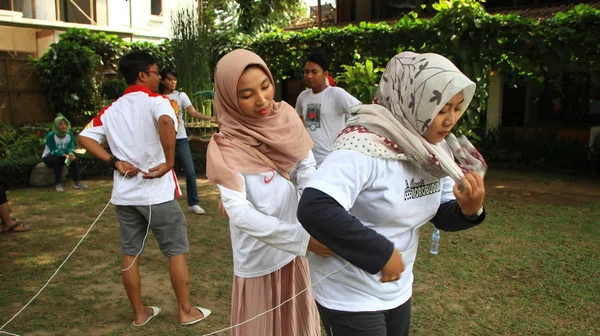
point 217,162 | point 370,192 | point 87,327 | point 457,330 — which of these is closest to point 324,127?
point 457,330

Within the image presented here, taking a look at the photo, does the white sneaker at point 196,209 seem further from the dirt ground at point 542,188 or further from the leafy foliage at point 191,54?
the dirt ground at point 542,188

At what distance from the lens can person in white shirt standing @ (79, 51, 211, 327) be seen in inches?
121

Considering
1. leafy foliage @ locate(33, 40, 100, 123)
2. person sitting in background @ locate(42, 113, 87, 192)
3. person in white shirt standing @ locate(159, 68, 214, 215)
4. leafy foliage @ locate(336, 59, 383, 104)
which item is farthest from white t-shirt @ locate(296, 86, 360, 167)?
leafy foliage @ locate(33, 40, 100, 123)

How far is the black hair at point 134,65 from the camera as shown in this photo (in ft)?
10.4

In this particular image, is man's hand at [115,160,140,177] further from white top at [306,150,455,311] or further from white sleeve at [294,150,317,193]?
white top at [306,150,455,311]

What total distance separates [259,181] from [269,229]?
34 cm

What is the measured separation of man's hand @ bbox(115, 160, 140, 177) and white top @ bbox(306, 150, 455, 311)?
1.69 meters

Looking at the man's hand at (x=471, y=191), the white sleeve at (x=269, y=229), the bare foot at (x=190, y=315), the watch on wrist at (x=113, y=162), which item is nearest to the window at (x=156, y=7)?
the watch on wrist at (x=113, y=162)

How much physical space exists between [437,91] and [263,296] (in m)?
1.21

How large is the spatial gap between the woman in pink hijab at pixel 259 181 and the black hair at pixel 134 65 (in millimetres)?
1276

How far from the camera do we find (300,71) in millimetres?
11500

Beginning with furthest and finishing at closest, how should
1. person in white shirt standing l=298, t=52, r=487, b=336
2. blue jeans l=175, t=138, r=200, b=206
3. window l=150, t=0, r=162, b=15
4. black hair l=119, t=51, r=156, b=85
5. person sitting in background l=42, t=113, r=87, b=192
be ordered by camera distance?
window l=150, t=0, r=162, b=15 → person sitting in background l=42, t=113, r=87, b=192 → blue jeans l=175, t=138, r=200, b=206 → black hair l=119, t=51, r=156, b=85 → person in white shirt standing l=298, t=52, r=487, b=336

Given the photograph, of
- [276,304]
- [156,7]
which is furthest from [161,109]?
[156,7]

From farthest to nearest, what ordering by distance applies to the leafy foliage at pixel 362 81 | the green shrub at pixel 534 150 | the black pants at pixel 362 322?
the green shrub at pixel 534 150, the leafy foliage at pixel 362 81, the black pants at pixel 362 322
